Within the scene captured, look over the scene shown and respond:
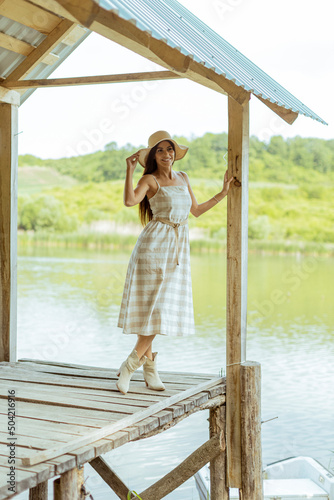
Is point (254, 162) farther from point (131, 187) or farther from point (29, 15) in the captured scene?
point (131, 187)

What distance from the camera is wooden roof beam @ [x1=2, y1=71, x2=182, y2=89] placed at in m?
4.86

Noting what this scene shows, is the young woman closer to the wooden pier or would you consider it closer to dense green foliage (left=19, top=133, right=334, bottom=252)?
the wooden pier

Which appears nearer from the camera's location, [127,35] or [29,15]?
[127,35]

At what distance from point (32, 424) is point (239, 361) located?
1.60m

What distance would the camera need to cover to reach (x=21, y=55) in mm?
5145

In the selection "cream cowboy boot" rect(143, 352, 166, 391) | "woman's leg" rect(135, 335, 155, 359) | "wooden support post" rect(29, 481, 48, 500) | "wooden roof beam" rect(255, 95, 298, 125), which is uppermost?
"wooden roof beam" rect(255, 95, 298, 125)

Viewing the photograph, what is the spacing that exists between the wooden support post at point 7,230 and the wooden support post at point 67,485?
7.87 feet

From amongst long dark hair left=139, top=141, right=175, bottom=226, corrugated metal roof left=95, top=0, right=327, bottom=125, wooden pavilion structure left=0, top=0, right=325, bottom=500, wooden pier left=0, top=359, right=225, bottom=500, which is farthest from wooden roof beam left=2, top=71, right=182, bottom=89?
wooden pier left=0, top=359, right=225, bottom=500

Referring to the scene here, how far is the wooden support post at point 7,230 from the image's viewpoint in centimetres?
528

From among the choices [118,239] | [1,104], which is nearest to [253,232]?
[118,239]

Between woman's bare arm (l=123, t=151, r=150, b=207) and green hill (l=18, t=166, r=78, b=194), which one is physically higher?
green hill (l=18, t=166, r=78, b=194)

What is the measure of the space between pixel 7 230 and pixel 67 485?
2.74m

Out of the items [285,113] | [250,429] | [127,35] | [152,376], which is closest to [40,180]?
[285,113]

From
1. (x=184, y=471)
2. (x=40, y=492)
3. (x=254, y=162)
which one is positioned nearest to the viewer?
(x=40, y=492)
